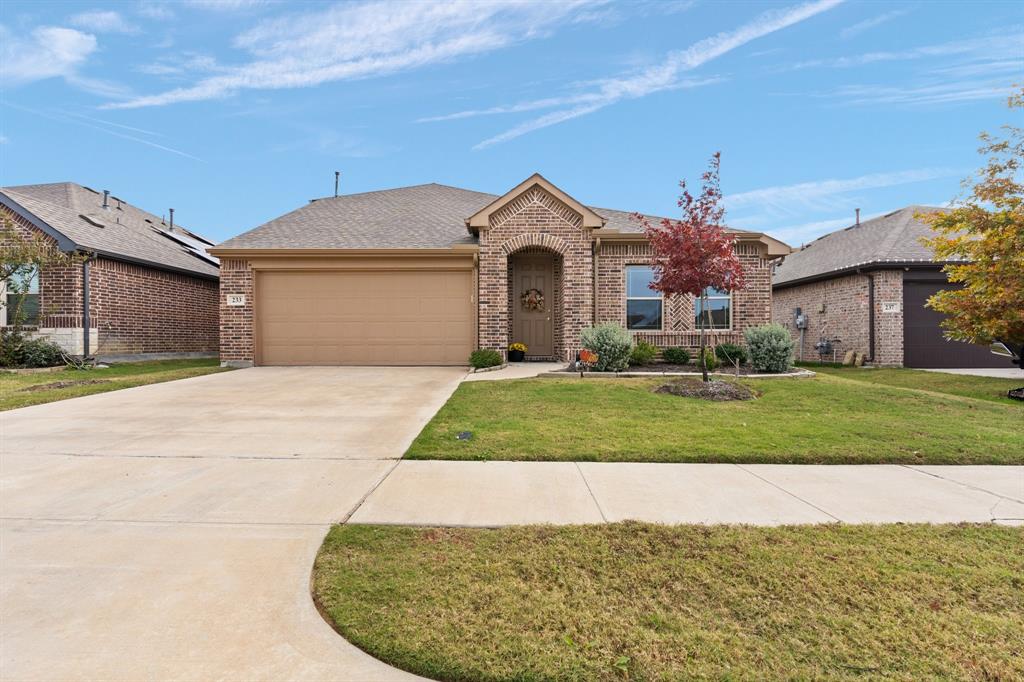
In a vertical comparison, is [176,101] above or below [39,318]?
Answer: above

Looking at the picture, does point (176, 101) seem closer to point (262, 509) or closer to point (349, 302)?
point (349, 302)

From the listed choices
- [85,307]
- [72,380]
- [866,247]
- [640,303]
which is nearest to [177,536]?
[72,380]

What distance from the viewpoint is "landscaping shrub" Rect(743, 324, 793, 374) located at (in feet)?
36.5

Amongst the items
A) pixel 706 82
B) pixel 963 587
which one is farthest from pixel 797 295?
pixel 963 587

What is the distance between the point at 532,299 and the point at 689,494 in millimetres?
10930

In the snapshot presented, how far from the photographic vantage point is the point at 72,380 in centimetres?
1022

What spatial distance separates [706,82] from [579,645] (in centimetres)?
1620

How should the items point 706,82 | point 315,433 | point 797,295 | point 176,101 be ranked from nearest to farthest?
point 315,433, point 706,82, point 176,101, point 797,295

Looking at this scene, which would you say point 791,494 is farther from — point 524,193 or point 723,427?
point 524,193

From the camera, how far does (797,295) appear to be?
65.5 feet

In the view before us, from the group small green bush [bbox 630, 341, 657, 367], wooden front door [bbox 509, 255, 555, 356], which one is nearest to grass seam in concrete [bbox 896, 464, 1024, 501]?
small green bush [bbox 630, 341, 657, 367]

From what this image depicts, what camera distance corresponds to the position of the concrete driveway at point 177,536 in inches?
80.3

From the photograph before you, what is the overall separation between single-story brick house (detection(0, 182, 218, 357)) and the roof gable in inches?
419

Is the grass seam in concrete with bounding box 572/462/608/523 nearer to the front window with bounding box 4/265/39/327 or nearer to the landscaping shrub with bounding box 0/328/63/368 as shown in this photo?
the landscaping shrub with bounding box 0/328/63/368
